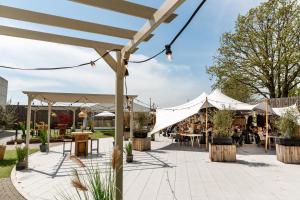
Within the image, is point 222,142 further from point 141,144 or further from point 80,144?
point 80,144

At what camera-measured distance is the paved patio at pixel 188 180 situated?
14.4 ft

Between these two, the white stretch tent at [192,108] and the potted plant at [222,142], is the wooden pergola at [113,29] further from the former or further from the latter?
the white stretch tent at [192,108]

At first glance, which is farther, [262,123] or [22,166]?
[262,123]

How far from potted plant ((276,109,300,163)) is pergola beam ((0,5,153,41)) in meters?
6.24

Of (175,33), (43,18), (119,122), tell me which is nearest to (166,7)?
(175,33)

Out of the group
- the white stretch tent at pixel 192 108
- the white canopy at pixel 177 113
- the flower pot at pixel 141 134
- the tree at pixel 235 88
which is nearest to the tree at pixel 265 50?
the tree at pixel 235 88

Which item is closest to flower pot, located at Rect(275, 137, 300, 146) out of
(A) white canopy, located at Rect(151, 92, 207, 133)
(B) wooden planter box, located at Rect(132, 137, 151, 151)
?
(A) white canopy, located at Rect(151, 92, 207, 133)

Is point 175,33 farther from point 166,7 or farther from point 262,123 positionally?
point 262,123

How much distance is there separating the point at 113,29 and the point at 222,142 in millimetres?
5677

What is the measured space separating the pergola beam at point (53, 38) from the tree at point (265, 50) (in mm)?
18282

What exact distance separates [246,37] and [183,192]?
18.5 metres

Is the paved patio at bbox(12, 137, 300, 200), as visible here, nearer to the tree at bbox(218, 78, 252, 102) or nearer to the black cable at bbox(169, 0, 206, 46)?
the black cable at bbox(169, 0, 206, 46)

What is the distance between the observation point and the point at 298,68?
18844 mm

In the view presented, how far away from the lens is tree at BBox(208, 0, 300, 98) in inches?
727
